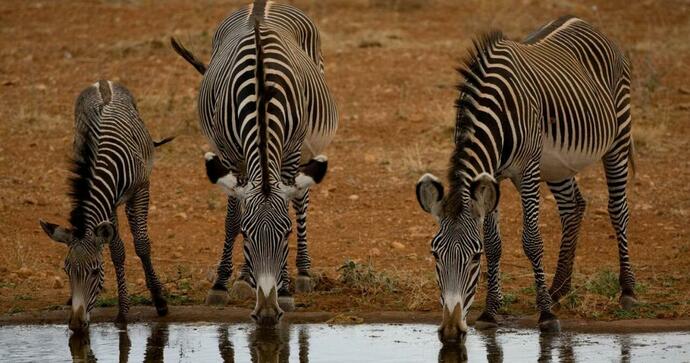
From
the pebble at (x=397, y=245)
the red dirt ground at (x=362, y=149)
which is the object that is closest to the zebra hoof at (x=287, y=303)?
the red dirt ground at (x=362, y=149)

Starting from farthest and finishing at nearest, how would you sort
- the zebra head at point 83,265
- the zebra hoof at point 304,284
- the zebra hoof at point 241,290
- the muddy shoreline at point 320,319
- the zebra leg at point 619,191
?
1. the zebra hoof at point 304,284
2. the zebra hoof at point 241,290
3. the zebra leg at point 619,191
4. the muddy shoreline at point 320,319
5. the zebra head at point 83,265

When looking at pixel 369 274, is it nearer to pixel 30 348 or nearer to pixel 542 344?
pixel 542 344

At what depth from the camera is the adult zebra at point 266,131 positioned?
286 inches

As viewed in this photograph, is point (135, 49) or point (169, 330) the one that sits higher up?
point (135, 49)

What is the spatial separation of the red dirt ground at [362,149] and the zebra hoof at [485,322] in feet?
1.77

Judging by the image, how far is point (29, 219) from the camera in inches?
460

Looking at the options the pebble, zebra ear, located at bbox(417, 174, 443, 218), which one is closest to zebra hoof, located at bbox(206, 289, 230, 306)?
the pebble

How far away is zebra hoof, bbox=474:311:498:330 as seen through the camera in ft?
26.7

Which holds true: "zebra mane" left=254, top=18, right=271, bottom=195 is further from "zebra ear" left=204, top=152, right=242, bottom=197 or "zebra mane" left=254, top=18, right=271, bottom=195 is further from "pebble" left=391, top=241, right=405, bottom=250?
"pebble" left=391, top=241, right=405, bottom=250

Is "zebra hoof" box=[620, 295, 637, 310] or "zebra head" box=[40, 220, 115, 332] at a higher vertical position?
"zebra head" box=[40, 220, 115, 332]

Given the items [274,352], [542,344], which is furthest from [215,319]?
[542,344]

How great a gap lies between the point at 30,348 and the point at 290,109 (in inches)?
94.4

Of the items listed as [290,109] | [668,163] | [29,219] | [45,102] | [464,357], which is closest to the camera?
[464,357]

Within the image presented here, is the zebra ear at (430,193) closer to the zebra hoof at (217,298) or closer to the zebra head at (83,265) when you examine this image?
the zebra head at (83,265)
